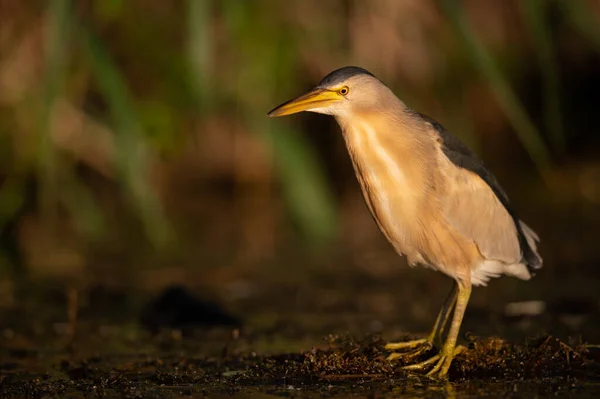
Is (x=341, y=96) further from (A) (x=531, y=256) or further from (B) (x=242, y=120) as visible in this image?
(B) (x=242, y=120)

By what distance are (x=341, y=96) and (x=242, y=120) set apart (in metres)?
6.46

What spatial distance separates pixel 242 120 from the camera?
37.3 ft

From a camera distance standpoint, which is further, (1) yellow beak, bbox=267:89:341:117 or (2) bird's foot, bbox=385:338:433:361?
(2) bird's foot, bbox=385:338:433:361

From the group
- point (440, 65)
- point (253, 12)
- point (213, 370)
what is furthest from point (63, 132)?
point (213, 370)

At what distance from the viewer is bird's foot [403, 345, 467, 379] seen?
4.81m

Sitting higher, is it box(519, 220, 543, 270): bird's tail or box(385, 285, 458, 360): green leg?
box(519, 220, 543, 270): bird's tail

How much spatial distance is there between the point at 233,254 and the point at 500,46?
4.54 m

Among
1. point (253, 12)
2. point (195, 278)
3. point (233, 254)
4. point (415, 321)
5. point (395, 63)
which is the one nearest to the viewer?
point (415, 321)

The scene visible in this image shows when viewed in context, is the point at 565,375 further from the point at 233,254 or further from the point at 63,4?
the point at 233,254

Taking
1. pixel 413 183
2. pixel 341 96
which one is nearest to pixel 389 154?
pixel 413 183

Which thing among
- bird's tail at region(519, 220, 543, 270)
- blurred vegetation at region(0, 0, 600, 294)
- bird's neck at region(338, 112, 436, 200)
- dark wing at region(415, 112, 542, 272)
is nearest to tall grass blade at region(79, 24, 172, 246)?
blurred vegetation at region(0, 0, 600, 294)

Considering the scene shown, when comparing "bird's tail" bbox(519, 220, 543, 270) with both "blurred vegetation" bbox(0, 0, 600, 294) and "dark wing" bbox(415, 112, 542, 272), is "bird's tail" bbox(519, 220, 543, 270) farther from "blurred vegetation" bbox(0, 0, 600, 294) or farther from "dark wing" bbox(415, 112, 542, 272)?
"blurred vegetation" bbox(0, 0, 600, 294)

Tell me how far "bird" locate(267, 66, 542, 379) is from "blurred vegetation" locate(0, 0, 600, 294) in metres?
2.69

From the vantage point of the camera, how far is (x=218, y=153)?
12102mm
